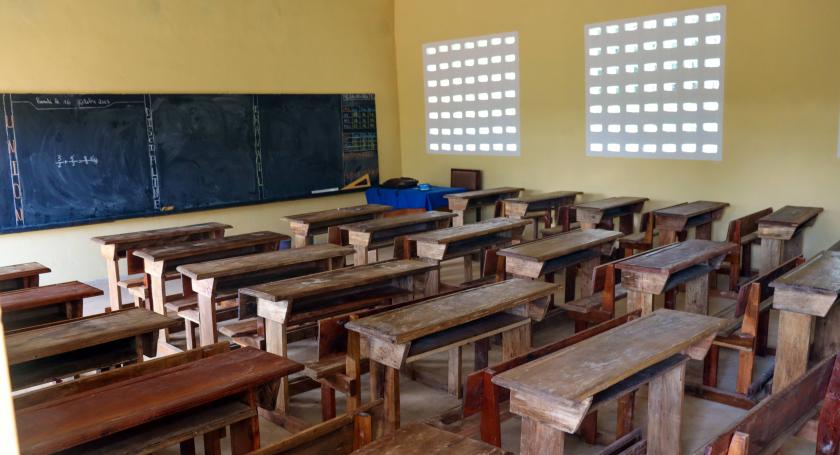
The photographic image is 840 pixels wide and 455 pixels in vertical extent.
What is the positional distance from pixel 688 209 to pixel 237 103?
15.5ft

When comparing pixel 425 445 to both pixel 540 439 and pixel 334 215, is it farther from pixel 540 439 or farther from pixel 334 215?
pixel 334 215

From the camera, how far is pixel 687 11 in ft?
21.6

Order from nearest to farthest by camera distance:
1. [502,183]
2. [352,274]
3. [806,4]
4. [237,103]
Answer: [352,274]
[806,4]
[237,103]
[502,183]

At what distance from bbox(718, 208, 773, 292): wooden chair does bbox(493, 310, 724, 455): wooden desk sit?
245 cm

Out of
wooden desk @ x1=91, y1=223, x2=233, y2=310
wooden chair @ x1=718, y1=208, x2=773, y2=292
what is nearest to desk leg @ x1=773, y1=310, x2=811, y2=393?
wooden chair @ x1=718, y1=208, x2=773, y2=292

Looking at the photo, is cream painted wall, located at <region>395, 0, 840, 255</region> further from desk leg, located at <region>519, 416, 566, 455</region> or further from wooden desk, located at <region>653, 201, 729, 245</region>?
desk leg, located at <region>519, 416, 566, 455</region>

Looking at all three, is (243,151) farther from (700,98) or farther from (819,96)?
(819,96)

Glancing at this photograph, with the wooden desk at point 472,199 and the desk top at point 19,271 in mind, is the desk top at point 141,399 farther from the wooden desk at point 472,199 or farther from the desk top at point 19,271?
the wooden desk at point 472,199

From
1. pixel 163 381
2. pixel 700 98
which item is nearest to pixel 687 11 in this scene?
pixel 700 98

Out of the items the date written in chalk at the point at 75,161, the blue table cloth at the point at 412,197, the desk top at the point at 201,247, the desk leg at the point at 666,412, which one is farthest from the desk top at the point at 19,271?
the blue table cloth at the point at 412,197

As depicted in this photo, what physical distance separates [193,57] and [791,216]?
5810mm

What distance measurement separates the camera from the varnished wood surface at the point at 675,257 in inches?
146

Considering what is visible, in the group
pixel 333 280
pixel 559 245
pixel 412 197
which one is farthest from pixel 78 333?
pixel 412 197

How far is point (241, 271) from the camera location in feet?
13.1
